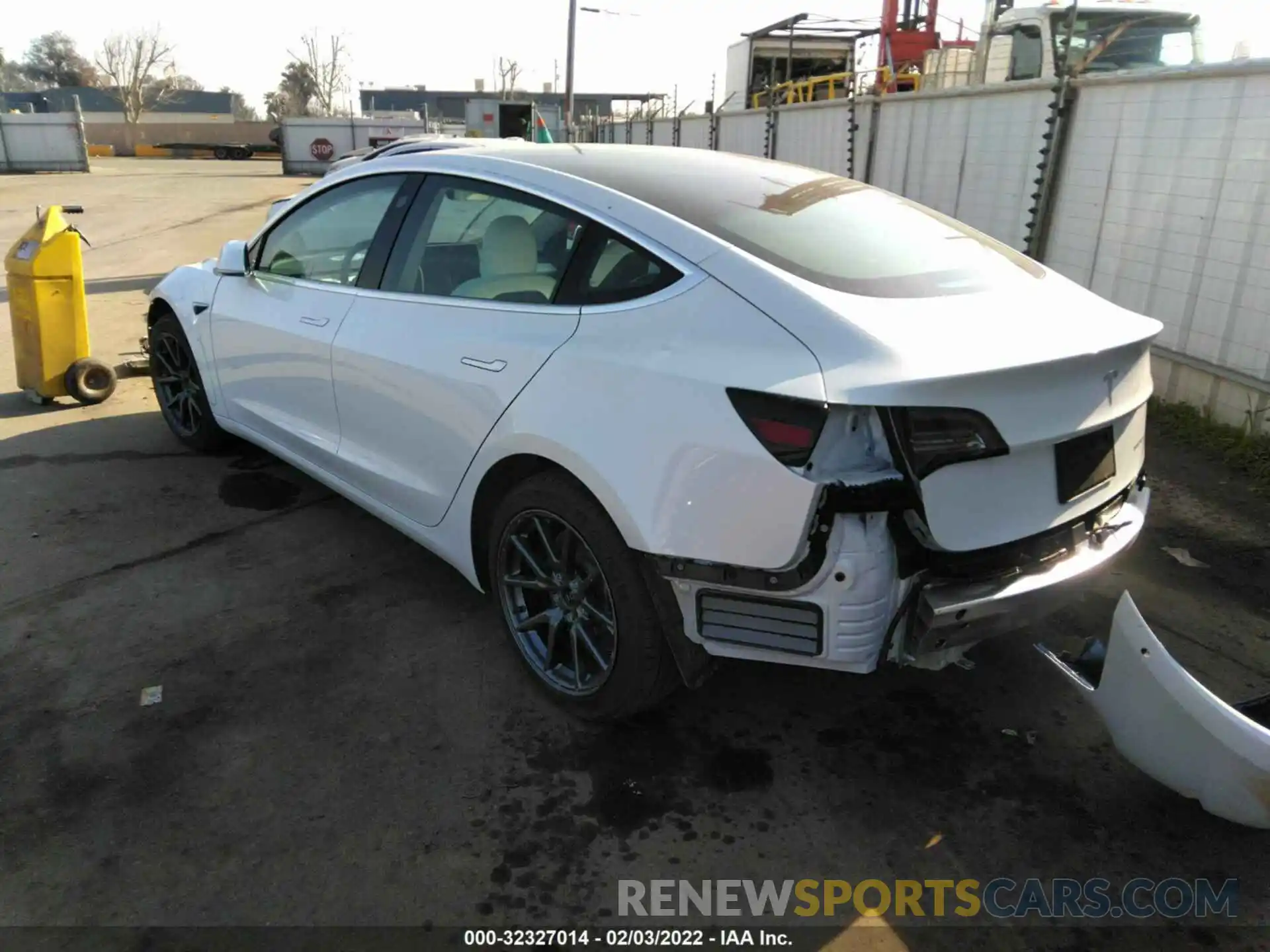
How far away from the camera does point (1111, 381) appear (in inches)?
99.0

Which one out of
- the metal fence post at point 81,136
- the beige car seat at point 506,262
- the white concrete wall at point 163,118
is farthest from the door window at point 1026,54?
the white concrete wall at point 163,118

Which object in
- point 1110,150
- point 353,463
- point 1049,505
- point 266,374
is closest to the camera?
point 1049,505

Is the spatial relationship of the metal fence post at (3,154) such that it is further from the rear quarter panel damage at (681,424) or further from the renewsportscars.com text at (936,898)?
the renewsportscars.com text at (936,898)

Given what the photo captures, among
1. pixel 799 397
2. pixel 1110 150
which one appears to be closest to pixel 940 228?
pixel 799 397

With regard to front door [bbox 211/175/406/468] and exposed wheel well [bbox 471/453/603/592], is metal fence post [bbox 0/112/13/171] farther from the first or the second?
exposed wheel well [bbox 471/453/603/592]

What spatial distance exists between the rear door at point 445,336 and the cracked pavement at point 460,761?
0.64 meters

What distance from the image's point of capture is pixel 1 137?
1273 inches

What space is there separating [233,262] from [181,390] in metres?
1.18

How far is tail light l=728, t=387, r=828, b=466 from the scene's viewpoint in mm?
2154

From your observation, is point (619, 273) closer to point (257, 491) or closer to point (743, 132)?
point (257, 491)

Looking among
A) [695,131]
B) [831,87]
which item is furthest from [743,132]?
[695,131]

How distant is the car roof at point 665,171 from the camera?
2869 mm

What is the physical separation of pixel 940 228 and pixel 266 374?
290 cm

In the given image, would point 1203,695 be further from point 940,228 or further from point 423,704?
point 423,704
